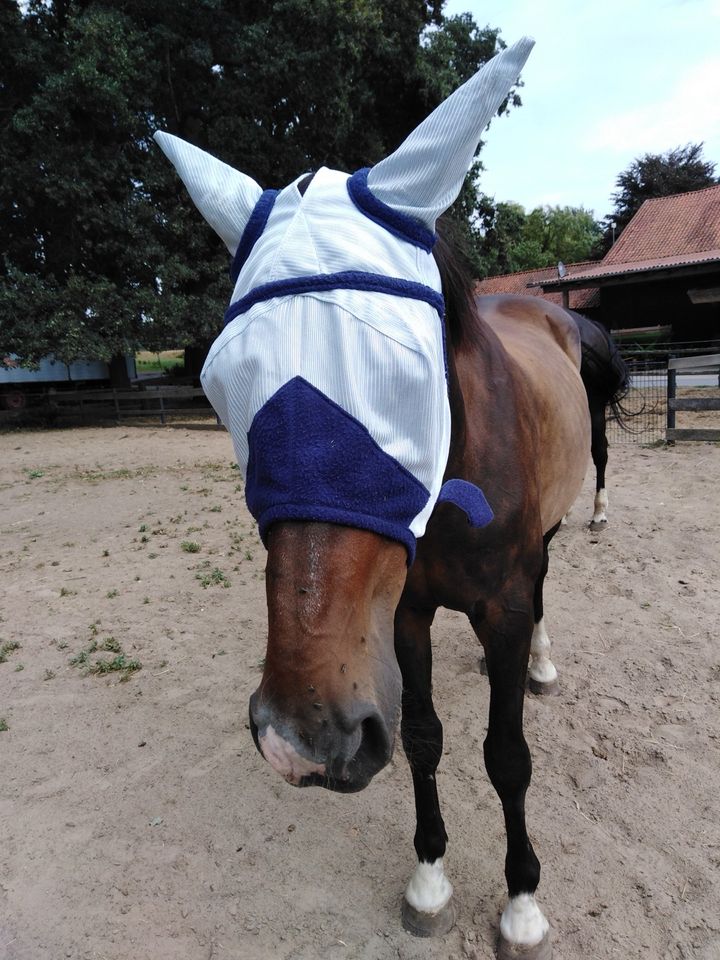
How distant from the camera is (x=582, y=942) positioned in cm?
182

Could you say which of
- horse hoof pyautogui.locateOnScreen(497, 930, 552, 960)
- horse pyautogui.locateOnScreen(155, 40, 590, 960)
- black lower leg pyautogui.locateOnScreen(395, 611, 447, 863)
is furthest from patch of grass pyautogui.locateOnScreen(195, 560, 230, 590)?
horse pyautogui.locateOnScreen(155, 40, 590, 960)

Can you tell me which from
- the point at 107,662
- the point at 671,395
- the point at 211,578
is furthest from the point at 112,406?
the point at 107,662

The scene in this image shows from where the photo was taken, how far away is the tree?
3600 cm

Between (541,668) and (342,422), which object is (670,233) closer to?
(541,668)

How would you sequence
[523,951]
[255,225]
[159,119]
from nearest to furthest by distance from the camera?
[255,225]
[523,951]
[159,119]

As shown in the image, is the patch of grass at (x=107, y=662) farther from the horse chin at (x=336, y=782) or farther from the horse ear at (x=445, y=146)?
the horse ear at (x=445, y=146)

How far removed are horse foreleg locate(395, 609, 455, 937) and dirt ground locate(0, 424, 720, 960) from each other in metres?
0.06

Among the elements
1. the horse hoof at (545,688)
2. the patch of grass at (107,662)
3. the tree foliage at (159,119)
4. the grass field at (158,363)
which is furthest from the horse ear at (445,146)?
the grass field at (158,363)

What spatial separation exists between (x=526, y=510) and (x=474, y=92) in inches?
42.3

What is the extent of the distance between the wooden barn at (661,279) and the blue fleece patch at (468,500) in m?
18.2

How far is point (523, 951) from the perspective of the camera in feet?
5.78

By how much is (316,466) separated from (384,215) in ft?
1.71

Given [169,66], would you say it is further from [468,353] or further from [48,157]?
[468,353]

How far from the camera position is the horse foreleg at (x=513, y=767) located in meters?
1.76
